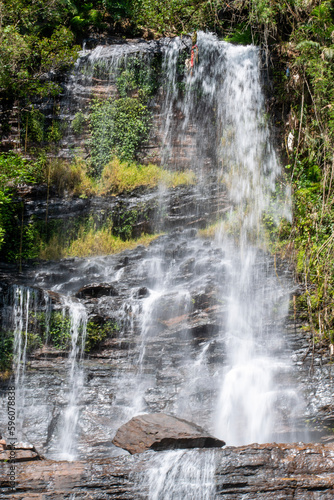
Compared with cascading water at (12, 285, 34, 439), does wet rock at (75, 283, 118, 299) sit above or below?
above

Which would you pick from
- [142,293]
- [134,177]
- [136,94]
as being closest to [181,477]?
[142,293]

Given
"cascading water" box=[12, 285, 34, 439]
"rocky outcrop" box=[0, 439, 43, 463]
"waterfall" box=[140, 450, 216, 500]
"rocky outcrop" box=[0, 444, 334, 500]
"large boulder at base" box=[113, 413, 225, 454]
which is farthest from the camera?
"cascading water" box=[12, 285, 34, 439]

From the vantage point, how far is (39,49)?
41.9 ft

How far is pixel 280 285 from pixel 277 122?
5.27 metres

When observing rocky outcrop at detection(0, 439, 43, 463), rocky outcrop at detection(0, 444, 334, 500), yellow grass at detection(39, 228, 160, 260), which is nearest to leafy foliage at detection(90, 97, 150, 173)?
yellow grass at detection(39, 228, 160, 260)

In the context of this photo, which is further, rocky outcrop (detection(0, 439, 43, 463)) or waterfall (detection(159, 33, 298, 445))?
waterfall (detection(159, 33, 298, 445))

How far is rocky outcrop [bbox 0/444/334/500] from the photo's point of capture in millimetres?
4637

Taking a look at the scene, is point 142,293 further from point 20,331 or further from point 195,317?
point 20,331

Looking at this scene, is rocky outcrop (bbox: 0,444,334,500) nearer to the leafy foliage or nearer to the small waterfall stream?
the small waterfall stream

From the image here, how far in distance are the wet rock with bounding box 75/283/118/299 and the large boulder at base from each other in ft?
12.0

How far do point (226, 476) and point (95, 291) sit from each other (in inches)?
206

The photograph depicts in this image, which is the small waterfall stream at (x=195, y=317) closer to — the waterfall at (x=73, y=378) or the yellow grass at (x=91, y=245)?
the waterfall at (x=73, y=378)

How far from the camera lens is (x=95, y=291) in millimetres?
9289

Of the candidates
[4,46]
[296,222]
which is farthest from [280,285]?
[4,46]
